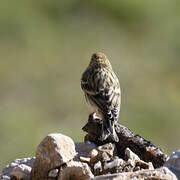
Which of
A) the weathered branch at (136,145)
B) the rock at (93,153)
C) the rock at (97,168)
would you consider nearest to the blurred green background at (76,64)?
the weathered branch at (136,145)

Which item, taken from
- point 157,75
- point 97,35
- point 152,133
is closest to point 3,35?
point 97,35

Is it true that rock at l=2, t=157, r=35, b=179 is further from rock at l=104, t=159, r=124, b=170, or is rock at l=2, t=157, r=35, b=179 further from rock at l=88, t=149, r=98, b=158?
rock at l=104, t=159, r=124, b=170

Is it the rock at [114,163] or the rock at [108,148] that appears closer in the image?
the rock at [114,163]

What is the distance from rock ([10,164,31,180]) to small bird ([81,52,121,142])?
1.55 metres

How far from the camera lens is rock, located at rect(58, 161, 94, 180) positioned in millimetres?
A: 7516

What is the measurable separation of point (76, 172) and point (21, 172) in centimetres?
80

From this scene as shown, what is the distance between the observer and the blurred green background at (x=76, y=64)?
59.8 ft

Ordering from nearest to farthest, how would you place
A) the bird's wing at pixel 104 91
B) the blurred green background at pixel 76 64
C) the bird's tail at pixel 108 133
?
the bird's tail at pixel 108 133, the bird's wing at pixel 104 91, the blurred green background at pixel 76 64

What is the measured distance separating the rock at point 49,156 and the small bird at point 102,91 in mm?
1618

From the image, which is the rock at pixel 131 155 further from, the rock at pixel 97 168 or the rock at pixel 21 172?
the rock at pixel 21 172

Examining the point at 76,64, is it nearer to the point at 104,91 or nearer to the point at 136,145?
the point at 104,91

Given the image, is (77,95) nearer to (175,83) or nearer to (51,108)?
(51,108)

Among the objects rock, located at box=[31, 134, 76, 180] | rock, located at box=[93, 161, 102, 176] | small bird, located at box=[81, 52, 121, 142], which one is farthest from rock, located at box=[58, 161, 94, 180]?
small bird, located at box=[81, 52, 121, 142]

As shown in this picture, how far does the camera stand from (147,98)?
65.7 ft
